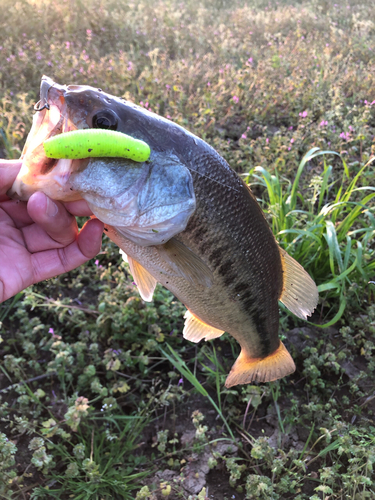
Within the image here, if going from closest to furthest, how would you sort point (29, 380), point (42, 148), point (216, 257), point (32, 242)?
1. point (42, 148)
2. point (216, 257)
3. point (32, 242)
4. point (29, 380)

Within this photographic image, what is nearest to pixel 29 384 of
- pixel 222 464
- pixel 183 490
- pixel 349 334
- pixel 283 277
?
pixel 183 490

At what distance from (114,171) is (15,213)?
0.86 meters

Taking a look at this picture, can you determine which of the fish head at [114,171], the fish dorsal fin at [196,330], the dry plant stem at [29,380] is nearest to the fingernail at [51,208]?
the fish head at [114,171]

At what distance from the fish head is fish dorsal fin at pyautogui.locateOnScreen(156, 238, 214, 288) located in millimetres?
71

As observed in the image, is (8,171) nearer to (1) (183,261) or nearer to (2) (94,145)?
(2) (94,145)

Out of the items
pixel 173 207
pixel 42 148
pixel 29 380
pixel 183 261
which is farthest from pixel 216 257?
pixel 29 380

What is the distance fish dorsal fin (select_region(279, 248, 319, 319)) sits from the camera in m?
1.91

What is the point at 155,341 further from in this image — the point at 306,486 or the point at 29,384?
the point at 306,486

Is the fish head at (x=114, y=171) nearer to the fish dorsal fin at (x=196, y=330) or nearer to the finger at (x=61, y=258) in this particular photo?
the finger at (x=61, y=258)

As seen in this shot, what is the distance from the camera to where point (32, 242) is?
191 cm

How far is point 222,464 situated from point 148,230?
5.14 ft

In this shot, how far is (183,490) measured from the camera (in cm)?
196

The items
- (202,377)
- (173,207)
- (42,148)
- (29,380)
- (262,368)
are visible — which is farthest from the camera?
(202,377)

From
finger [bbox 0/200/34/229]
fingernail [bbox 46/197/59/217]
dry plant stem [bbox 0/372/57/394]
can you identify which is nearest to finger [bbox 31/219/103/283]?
finger [bbox 0/200/34/229]
